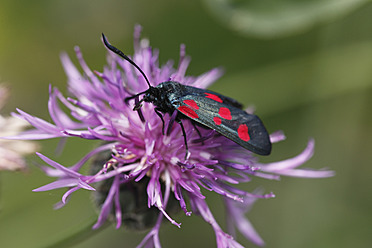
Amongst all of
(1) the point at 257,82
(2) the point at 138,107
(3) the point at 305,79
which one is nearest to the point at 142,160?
(2) the point at 138,107

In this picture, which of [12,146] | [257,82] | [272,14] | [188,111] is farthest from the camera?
[257,82]

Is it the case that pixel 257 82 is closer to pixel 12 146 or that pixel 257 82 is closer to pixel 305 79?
pixel 305 79

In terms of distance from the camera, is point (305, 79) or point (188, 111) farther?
point (305, 79)

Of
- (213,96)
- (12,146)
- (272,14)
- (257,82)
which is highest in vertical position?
(272,14)

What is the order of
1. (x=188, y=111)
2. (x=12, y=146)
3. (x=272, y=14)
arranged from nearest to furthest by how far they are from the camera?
Result: (x=188, y=111), (x=12, y=146), (x=272, y=14)

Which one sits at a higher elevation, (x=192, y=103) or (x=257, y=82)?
(x=257, y=82)

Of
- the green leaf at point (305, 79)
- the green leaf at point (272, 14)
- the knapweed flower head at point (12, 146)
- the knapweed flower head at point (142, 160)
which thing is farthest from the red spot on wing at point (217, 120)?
the green leaf at point (305, 79)

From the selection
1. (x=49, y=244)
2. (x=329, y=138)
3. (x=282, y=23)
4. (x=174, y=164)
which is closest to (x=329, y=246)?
(x=329, y=138)
